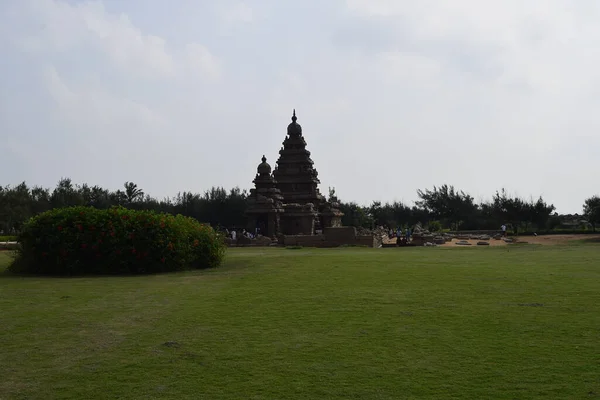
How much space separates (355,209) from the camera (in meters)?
69.8

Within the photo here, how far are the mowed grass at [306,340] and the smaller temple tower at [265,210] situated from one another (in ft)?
101

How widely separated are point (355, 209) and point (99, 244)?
55.5 metres

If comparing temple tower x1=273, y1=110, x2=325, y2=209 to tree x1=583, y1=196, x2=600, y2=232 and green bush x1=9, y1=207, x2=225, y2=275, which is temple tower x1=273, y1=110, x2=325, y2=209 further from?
green bush x1=9, y1=207, x2=225, y2=275

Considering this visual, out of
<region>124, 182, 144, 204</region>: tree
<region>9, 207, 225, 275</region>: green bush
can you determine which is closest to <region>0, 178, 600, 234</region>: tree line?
<region>124, 182, 144, 204</region>: tree

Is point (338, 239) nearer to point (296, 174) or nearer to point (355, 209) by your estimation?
point (296, 174)

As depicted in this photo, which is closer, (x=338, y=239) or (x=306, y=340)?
(x=306, y=340)

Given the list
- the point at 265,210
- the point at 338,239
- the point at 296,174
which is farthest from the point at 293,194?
the point at 338,239

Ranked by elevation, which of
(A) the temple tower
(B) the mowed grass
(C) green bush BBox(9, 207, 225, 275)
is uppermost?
(A) the temple tower

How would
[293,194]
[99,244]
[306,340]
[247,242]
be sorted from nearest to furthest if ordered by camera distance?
[306,340] → [99,244] → [247,242] → [293,194]

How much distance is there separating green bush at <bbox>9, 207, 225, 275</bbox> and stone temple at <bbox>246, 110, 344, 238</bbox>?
27.1 m

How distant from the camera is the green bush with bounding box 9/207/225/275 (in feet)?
50.4

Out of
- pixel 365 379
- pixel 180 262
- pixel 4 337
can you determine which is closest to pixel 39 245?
pixel 180 262

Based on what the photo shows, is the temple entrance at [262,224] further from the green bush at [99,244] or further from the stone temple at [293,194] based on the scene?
the green bush at [99,244]

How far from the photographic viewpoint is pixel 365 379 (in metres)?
5.26
